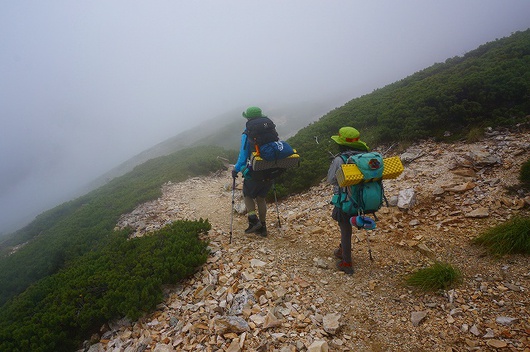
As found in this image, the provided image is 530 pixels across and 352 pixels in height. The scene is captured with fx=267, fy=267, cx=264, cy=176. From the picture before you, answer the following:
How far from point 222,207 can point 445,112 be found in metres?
10.6

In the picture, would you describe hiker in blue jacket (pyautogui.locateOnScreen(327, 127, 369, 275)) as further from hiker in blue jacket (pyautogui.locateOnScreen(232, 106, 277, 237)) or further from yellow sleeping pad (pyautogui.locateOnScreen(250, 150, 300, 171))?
hiker in blue jacket (pyautogui.locateOnScreen(232, 106, 277, 237))

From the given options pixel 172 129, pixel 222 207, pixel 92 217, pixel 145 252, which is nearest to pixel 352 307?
pixel 145 252

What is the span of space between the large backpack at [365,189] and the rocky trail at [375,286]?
3.70 ft

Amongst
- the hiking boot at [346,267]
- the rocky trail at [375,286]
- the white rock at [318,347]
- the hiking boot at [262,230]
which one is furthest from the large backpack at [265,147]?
the white rock at [318,347]

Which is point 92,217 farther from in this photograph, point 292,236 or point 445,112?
point 445,112

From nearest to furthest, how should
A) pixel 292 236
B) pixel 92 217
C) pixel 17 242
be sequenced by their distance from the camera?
pixel 292 236, pixel 92 217, pixel 17 242

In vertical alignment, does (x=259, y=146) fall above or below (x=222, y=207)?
above

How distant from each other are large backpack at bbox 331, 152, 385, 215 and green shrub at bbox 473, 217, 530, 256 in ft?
7.80

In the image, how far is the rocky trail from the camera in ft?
13.1

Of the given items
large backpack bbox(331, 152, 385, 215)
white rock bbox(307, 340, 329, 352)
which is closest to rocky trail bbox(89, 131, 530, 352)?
white rock bbox(307, 340, 329, 352)

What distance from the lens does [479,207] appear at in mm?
6645

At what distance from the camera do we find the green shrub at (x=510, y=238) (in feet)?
15.8

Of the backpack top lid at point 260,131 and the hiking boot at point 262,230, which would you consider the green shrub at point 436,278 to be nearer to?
the hiking boot at point 262,230

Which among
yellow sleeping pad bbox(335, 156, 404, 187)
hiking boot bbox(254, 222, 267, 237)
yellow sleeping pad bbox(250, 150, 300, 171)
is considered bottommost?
hiking boot bbox(254, 222, 267, 237)
